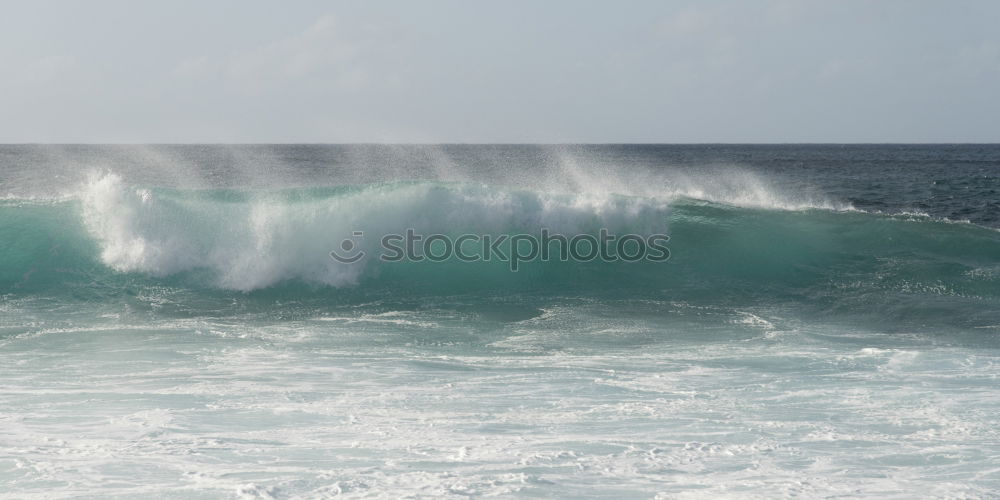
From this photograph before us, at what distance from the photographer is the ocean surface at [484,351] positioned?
207 inches

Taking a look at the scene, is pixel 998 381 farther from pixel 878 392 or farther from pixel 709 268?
pixel 709 268

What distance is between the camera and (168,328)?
34.0 ft

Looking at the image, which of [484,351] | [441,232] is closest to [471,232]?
[441,232]

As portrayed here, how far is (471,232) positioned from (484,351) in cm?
666

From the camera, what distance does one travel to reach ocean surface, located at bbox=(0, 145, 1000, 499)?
5.25 m

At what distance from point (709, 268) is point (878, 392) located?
7.67 metres

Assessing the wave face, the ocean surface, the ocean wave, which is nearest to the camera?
the ocean surface

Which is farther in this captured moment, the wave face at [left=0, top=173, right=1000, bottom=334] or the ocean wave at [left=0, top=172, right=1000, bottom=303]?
the ocean wave at [left=0, top=172, right=1000, bottom=303]

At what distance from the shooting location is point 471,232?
15695 millimetres

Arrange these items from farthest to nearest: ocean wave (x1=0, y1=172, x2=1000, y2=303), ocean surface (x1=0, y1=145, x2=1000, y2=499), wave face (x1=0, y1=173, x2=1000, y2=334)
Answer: ocean wave (x1=0, y1=172, x2=1000, y2=303) → wave face (x1=0, y1=173, x2=1000, y2=334) → ocean surface (x1=0, y1=145, x2=1000, y2=499)

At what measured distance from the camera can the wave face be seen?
43.8 ft

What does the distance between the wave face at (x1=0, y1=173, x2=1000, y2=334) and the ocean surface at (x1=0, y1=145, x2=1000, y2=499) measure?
6cm

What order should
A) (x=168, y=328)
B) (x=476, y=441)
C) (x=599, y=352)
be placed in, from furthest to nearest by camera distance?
(x=168, y=328), (x=599, y=352), (x=476, y=441)

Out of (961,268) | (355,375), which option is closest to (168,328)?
(355,375)
